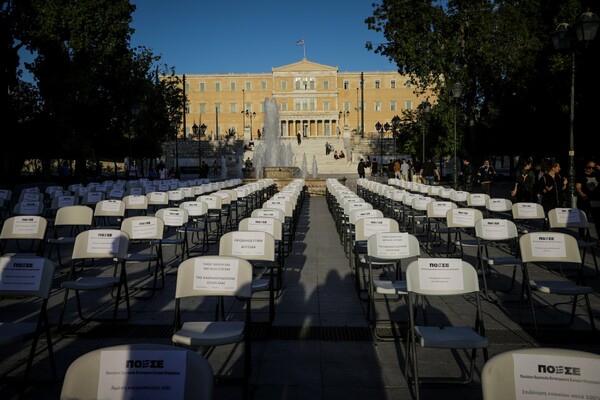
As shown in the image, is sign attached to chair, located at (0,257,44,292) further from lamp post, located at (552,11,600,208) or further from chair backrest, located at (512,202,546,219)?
lamp post, located at (552,11,600,208)

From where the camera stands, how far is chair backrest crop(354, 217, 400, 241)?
659 cm

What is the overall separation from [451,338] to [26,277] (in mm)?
3233

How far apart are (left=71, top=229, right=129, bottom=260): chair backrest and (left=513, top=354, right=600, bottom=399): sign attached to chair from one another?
4184mm

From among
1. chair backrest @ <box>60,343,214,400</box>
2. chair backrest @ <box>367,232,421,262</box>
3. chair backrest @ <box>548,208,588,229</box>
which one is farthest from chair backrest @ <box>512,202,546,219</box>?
chair backrest @ <box>60,343,214,400</box>

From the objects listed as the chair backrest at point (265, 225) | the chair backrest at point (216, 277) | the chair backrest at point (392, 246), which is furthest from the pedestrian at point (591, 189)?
the chair backrest at point (216, 277)

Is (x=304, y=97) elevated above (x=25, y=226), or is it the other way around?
(x=304, y=97)

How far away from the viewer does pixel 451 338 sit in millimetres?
3668

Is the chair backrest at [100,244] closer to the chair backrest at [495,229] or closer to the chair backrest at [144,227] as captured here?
the chair backrest at [144,227]

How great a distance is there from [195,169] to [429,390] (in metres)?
51.3

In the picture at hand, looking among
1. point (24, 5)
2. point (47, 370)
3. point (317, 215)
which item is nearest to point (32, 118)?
point (24, 5)

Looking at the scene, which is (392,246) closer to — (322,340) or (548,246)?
(322,340)

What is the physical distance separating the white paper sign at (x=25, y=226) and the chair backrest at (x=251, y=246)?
308 cm

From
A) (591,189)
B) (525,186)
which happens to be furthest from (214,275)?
(525,186)

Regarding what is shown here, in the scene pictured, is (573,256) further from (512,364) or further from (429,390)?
(512,364)
